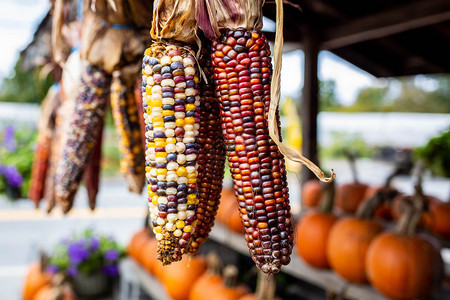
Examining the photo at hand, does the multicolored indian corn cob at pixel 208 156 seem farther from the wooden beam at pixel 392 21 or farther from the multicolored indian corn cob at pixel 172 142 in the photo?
the wooden beam at pixel 392 21

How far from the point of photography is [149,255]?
272cm

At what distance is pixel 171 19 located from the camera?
2.00 ft

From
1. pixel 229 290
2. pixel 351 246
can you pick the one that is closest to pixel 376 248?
pixel 351 246

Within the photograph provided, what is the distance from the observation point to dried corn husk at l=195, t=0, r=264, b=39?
620 mm

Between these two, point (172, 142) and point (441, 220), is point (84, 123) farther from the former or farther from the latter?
point (441, 220)

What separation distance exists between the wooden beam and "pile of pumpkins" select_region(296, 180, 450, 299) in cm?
90

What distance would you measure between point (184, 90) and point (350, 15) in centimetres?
225

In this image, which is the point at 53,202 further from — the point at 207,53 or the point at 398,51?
the point at 398,51

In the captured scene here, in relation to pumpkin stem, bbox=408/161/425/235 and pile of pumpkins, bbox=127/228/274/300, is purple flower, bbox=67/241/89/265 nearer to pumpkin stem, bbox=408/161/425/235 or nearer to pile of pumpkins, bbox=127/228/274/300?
pile of pumpkins, bbox=127/228/274/300

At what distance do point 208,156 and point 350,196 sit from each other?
210 centimetres

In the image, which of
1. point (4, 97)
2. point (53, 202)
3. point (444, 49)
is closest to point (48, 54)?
point (53, 202)

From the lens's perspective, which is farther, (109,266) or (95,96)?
(109,266)

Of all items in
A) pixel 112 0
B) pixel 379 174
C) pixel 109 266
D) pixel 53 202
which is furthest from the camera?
pixel 379 174

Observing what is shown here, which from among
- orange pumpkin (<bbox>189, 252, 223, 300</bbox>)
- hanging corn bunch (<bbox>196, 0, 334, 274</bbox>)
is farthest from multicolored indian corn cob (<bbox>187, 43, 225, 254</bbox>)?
orange pumpkin (<bbox>189, 252, 223, 300</bbox>)
